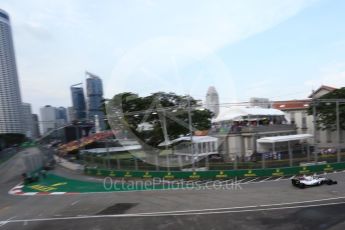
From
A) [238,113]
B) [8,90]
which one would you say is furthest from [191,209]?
[8,90]

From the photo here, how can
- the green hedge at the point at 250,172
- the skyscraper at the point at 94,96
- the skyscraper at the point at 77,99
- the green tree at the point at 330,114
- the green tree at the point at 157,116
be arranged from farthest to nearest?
the skyscraper at the point at 77,99
the skyscraper at the point at 94,96
the green tree at the point at 157,116
the green tree at the point at 330,114
the green hedge at the point at 250,172

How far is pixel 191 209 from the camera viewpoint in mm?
20391

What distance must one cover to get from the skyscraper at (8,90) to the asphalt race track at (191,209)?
58.1 metres

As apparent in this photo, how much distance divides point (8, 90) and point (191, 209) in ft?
247

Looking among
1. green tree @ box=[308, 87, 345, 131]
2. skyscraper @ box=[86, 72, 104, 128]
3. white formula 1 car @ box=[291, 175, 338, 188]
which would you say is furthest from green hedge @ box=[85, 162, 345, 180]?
skyscraper @ box=[86, 72, 104, 128]

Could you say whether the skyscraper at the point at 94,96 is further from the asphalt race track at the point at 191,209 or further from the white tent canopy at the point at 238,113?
the asphalt race track at the point at 191,209

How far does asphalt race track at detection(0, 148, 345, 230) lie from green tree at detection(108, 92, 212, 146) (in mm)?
22680

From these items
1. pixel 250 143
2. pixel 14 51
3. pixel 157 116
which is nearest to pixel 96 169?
pixel 157 116

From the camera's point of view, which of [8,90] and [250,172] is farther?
[8,90]

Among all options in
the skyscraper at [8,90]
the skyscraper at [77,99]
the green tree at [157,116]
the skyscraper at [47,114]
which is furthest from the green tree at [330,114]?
the skyscraper at [47,114]

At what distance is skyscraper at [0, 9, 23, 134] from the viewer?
7962cm

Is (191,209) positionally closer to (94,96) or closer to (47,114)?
(94,96)

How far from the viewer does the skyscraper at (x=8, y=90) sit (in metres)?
79.6

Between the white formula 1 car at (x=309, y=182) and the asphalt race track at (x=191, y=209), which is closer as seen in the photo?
the asphalt race track at (x=191, y=209)
